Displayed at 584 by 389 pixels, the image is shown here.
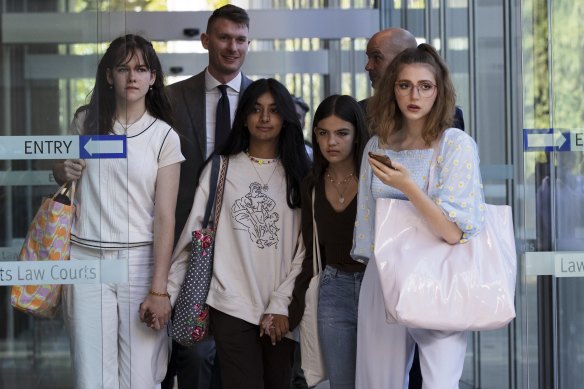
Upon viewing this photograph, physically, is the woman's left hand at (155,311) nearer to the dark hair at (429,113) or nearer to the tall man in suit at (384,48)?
the dark hair at (429,113)

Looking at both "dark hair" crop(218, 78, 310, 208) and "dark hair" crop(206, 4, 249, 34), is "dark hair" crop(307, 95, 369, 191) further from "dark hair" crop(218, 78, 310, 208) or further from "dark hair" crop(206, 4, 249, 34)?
"dark hair" crop(206, 4, 249, 34)

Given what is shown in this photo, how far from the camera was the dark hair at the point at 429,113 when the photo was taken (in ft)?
13.3

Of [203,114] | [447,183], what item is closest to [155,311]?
[203,114]

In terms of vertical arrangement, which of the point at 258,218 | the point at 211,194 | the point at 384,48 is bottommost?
the point at 258,218

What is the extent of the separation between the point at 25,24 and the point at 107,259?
955 mm

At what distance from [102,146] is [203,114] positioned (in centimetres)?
145

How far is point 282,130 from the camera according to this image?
4.99m

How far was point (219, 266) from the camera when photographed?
4805 millimetres

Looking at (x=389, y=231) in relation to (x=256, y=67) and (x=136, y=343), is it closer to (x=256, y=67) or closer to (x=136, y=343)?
(x=136, y=343)

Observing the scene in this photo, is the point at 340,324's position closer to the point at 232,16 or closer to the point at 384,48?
the point at 384,48

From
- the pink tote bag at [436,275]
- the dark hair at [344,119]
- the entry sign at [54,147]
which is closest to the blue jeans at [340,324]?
the dark hair at [344,119]

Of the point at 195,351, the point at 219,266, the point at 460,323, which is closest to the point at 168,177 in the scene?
the point at 219,266

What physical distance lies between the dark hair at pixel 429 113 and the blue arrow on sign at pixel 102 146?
3.35 feet

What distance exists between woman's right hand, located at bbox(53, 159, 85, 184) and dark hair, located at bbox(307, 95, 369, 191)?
0.96 m
